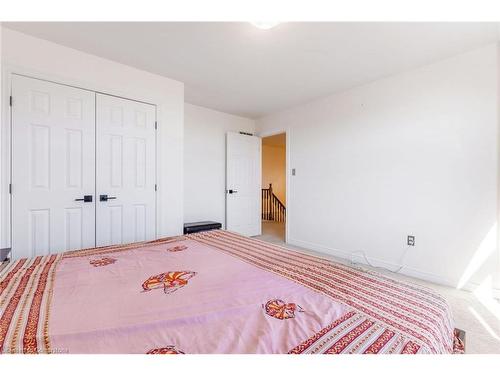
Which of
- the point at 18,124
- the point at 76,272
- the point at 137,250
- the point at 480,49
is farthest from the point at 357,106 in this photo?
the point at 18,124

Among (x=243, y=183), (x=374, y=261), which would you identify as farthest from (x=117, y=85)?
(x=374, y=261)

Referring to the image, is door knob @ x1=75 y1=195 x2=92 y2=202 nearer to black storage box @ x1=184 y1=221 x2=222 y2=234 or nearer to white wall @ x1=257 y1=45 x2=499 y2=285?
black storage box @ x1=184 y1=221 x2=222 y2=234

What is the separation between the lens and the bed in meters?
0.74

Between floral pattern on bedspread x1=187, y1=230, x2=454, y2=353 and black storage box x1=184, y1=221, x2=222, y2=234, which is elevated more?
floral pattern on bedspread x1=187, y1=230, x2=454, y2=353

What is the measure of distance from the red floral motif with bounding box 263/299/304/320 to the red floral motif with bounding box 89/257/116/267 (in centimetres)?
104

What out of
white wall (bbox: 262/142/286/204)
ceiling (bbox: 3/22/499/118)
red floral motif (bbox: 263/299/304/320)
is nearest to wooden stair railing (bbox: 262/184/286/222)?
white wall (bbox: 262/142/286/204)

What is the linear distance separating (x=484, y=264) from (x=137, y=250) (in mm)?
3192

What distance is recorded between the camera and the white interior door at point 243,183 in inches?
180

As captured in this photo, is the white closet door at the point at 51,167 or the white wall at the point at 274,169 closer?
the white closet door at the point at 51,167

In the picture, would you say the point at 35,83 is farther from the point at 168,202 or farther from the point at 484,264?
the point at 484,264

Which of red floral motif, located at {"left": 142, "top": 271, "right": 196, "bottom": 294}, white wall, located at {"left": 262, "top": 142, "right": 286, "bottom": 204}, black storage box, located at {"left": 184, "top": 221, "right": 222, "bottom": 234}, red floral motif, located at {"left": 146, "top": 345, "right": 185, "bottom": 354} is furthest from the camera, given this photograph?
white wall, located at {"left": 262, "top": 142, "right": 286, "bottom": 204}

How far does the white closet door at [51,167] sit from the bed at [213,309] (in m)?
1.06

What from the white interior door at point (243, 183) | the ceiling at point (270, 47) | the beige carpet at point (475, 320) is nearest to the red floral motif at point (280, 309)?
the beige carpet at point (475, 320)

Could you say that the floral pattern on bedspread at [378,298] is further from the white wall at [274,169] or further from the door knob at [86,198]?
the white wall at [274,169]
